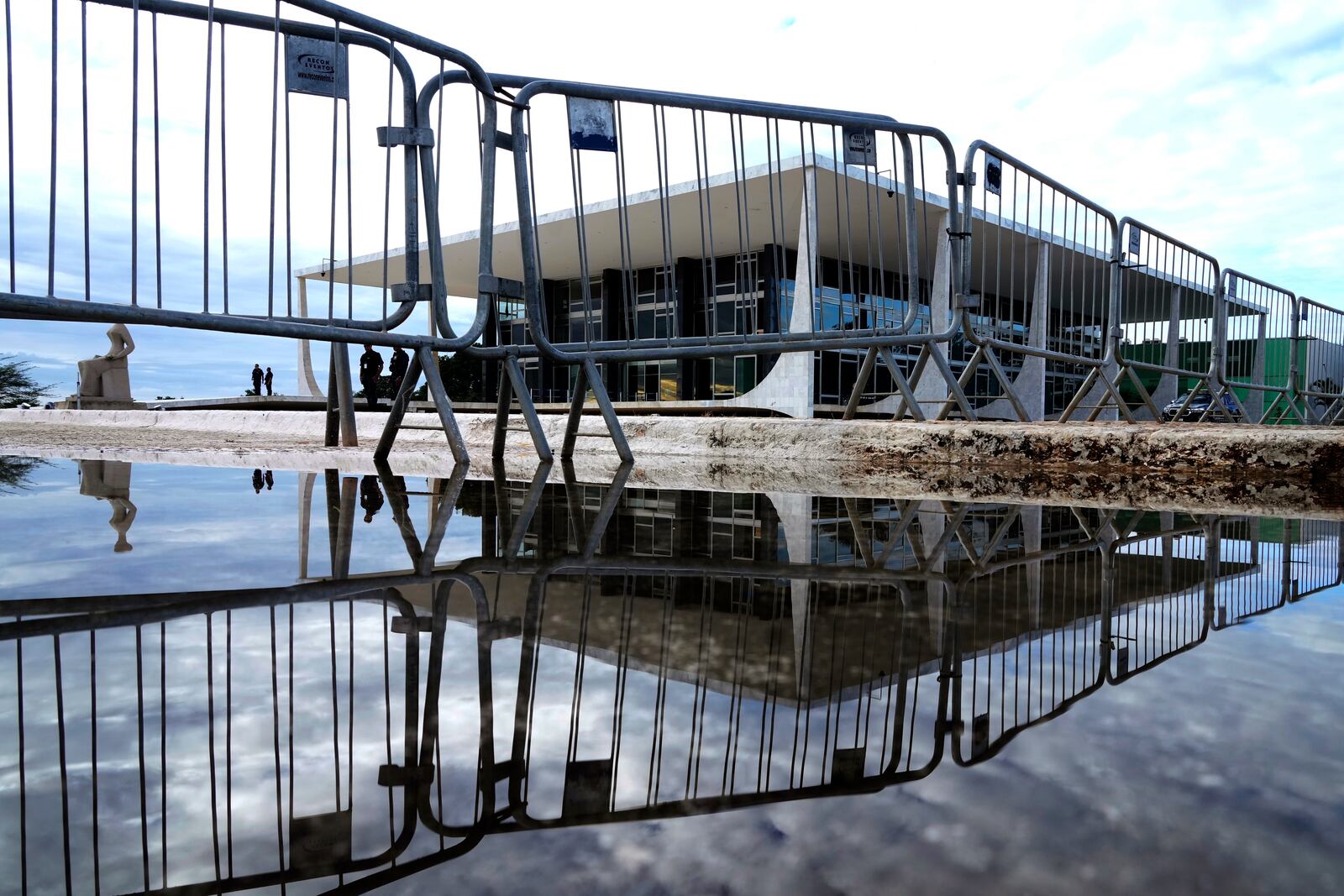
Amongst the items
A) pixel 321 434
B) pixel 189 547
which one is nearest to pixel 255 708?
pixel 189 547

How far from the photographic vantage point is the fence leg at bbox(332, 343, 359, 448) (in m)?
4.27

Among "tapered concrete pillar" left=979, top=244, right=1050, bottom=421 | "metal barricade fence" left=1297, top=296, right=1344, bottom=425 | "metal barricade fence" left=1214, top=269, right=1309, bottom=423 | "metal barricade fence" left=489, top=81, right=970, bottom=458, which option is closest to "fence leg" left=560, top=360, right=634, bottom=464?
"metal barricade fence" left=489, top=81, right=970, bottom=458

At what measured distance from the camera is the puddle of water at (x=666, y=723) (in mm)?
523

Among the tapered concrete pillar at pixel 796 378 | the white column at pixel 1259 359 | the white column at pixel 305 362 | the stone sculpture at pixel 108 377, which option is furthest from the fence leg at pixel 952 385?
the white column at pixel 305 362

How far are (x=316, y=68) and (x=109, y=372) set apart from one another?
14.9m

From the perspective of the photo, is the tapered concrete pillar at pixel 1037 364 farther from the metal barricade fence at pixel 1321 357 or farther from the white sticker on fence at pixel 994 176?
the white sticker on fence at pixel 994 176

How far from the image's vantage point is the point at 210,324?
2812 mm

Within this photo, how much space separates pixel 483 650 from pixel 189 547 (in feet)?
3.43

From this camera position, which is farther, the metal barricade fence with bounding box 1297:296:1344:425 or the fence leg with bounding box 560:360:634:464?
the metal barricade fence with bounding box 1297:296:1344:425

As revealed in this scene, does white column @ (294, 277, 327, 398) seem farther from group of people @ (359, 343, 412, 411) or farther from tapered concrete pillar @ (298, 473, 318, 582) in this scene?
tapered concrete pillar @ (298, 473, 318, 582)

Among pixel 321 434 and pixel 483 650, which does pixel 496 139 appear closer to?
pixel 483 650

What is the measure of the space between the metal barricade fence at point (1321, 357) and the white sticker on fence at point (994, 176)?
691 cm

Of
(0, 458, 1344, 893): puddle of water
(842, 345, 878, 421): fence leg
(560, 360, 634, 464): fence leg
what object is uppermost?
(842, 345, 878, 421): fence leg

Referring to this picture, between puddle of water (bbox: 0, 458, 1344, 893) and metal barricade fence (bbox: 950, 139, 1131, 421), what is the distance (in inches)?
144
